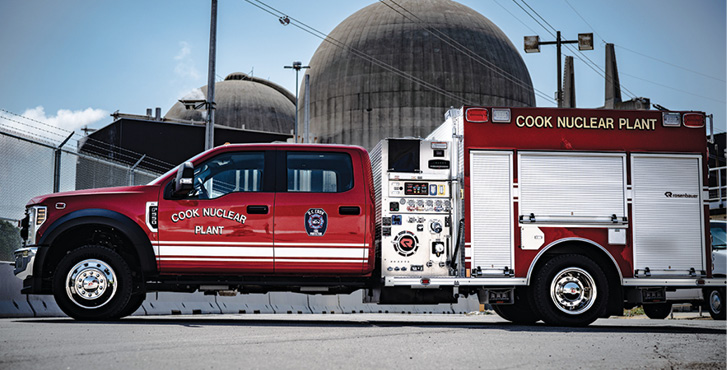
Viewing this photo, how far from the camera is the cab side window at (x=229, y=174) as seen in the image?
10.2 m

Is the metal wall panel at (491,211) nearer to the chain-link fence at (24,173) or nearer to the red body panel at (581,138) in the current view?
the red body panel at (581,138)

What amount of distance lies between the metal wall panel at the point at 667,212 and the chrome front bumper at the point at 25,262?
309 inches

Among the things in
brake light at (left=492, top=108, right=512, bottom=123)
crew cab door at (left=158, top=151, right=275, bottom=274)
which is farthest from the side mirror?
brake light at (left=492, top=108, right=512, bottom=123)

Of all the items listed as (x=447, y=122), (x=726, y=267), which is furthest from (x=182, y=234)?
(x=726, y=267)

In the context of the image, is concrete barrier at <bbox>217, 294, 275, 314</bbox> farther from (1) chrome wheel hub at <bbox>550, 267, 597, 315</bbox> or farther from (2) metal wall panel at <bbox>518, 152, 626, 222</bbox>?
(1) chrome wheel hub at <bbox>550, 267, 597, 315</bbox>

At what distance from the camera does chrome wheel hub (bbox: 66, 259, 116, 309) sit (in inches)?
388

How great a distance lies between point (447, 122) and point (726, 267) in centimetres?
713

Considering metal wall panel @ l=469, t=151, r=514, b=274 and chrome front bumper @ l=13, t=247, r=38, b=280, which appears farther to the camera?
metal wall panel @ l=469, t=151, r=514, b=274

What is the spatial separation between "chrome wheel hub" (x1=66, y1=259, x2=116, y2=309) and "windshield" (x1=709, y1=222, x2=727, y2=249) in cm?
1102

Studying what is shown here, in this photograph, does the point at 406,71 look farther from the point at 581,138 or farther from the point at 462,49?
the point at 581,138

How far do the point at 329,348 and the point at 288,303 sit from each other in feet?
31.1

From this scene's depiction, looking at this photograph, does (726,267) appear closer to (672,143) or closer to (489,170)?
(672,143)

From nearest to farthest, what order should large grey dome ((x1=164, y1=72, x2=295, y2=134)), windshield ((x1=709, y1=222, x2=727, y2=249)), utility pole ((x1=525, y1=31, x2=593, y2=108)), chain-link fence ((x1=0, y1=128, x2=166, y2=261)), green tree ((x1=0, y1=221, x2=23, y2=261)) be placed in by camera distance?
1. chain-link fence ((x1=0, y1=128, x2=166, y2=261))
2. green tree ((x1=0, y1=221, x2=23, y2=261))
3. windshield ((x1=709, y1=222, x2=727, y2=249))
4. utility pole ((x1=525, y1=31, x2=593, y2=108))
5. large grey dome ((x1=164, y1=72, x2=295, y2=134))

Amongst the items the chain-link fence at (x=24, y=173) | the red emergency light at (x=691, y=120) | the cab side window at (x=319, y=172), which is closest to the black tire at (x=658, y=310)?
the red emergency light at (x=691, y=120)
